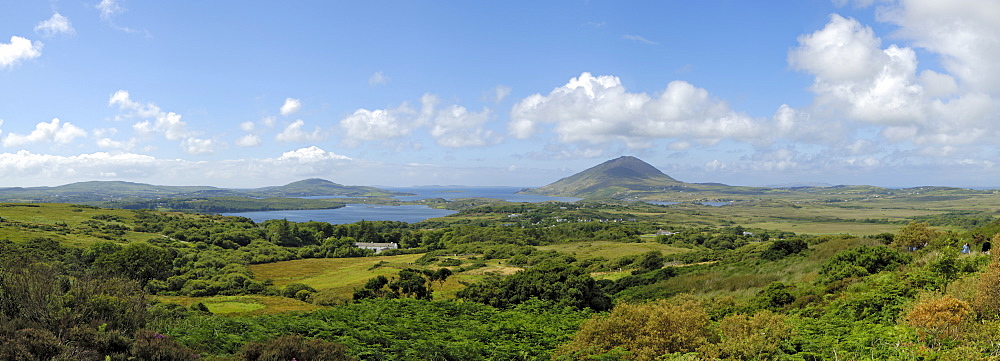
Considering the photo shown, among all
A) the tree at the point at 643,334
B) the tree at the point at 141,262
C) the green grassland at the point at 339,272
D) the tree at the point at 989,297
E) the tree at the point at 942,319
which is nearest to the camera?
the tree at the point at 942,319

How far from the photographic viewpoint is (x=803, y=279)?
2986 cm

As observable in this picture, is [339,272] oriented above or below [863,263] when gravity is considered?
below

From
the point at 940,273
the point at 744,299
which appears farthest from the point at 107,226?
the point at 940,273

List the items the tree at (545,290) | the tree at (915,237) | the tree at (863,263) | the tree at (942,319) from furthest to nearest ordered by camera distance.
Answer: the tree at (915,237)
the tree at (545,290)
the tree at (863,263)
the tree at (942,319)

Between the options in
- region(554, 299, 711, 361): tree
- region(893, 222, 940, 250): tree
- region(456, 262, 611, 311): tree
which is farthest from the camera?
region(893, 222, 940, 250): tree

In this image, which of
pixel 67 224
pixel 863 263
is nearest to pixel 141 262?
pixel 863 263

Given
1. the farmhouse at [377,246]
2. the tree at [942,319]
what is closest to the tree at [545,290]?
the tree at [942,319]

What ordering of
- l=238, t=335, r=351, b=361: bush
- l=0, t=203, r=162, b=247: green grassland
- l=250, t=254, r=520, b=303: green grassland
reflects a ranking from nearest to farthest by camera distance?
1. l=238, t=335, r=351, b=361: bush
2. l=250, t=254, r=520, b=303: green grassland
3. l=0, t=203, r=162, b=247: green grassland

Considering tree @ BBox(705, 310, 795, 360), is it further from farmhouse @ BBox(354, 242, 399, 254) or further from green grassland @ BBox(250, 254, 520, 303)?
farmhouse @ BBox(354, 242, 399, 254)

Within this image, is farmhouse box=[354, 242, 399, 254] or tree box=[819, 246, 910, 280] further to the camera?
farmhouse box=[354, 242, 399, 254]

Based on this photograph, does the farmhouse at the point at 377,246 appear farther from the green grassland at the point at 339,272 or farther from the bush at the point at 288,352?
the bush at the point at 288,352

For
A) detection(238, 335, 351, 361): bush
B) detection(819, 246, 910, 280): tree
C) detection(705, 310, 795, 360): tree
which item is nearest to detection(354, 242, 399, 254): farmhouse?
detection(819, 246, 910, 280): tree

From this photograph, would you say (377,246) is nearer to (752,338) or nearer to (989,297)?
(752,338)

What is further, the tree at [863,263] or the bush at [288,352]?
the tree at [863,263]
